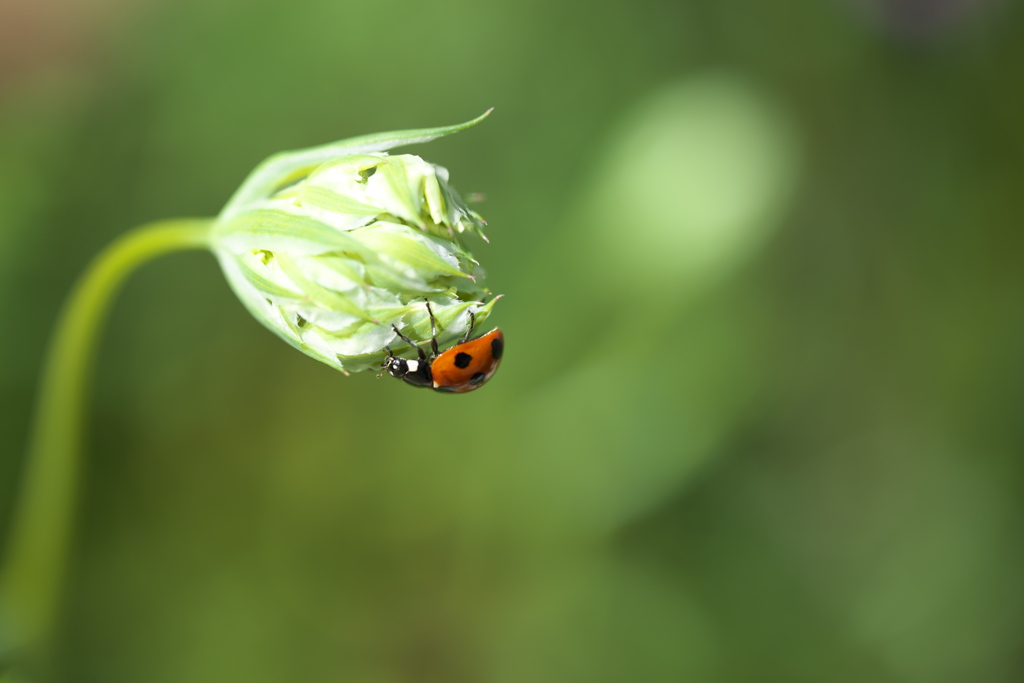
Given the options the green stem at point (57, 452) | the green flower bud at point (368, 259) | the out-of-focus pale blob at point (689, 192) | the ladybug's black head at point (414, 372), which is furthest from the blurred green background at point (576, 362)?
the green flower bud at point (368, 259)

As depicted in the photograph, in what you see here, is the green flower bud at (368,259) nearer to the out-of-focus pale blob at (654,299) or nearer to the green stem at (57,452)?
the green stem at (57,452)

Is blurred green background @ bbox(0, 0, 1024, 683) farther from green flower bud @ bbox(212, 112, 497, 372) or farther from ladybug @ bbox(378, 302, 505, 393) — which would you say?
green flower bud @ bbox(212, 112, 497, 372)

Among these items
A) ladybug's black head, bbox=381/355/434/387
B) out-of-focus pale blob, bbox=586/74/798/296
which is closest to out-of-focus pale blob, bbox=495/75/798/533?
out-of-focus pale blob, bbox=586/74/798/296

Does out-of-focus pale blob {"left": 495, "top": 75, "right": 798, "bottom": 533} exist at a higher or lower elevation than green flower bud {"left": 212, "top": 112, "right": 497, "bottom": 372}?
lower

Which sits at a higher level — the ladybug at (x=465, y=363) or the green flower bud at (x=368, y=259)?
the green flower bud at (x=368, y=259)

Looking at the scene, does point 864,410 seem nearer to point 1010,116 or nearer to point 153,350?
point 1010,116

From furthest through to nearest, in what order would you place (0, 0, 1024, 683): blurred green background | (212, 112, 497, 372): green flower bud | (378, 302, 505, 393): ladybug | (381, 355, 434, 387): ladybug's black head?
(0, 0, 1024, 683): blurred green background → (381, 355, 434, 387): ladybug's black head → (378, 302, 505, 393): ladybug → (212, 112, 497, 372): green flower bud
